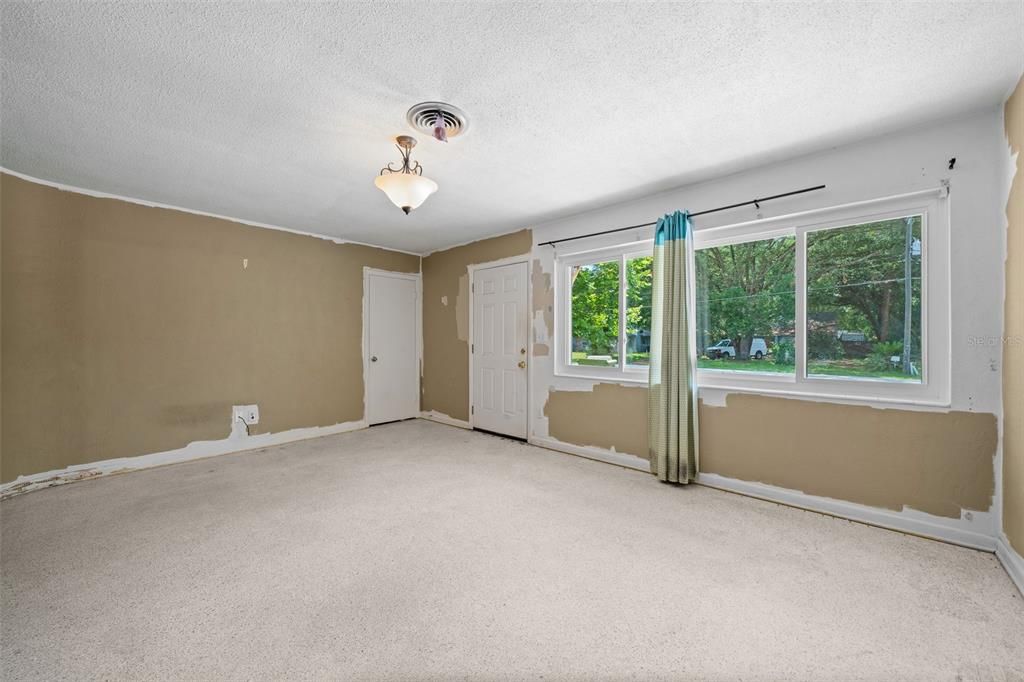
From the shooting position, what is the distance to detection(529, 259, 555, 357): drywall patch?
4254 millimetres

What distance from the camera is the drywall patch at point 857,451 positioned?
2.23 m

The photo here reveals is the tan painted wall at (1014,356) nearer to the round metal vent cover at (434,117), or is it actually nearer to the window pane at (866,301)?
the window pane at (866,301)

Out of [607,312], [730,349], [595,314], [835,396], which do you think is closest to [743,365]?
[730,349]

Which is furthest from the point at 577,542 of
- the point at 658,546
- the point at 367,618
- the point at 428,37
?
the point at 428,37

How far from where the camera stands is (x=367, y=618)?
65.7 inches

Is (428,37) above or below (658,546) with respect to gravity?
above

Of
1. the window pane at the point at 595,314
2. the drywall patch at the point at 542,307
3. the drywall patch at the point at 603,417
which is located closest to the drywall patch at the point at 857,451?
the drywall patch at the point at 603,417

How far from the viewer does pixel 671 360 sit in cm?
322

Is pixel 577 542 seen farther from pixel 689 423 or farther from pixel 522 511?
pixel 689 423

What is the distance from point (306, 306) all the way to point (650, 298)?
373cm

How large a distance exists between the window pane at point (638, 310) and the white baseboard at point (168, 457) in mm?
3454

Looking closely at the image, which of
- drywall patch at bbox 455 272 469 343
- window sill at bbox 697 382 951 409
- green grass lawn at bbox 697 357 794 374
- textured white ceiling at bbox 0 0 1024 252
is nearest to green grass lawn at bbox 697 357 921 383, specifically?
green grass lawn at bbox 697 357 794 374

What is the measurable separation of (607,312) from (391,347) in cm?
295

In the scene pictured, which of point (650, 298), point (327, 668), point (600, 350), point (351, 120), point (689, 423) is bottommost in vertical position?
point (327, 668)
